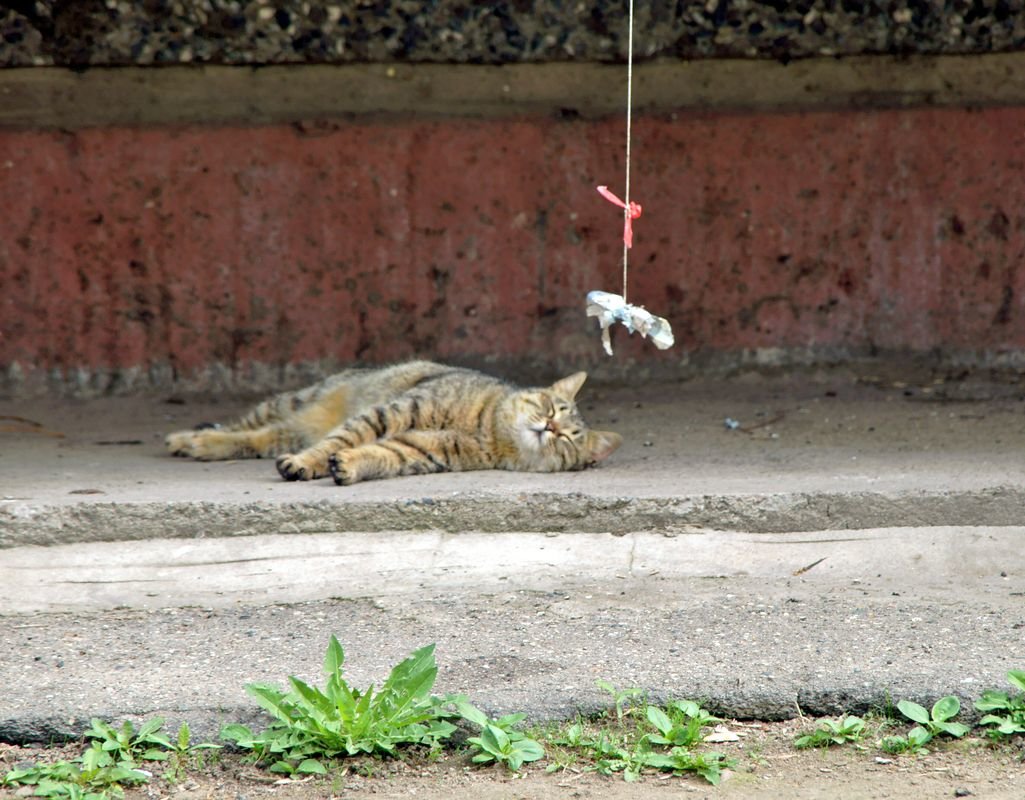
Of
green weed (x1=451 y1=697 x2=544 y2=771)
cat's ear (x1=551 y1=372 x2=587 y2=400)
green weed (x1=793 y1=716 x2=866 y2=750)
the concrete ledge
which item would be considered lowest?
green weed (x1=793 y1=716 x2=866 y2=750)

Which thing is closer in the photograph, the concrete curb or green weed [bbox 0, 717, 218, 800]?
green weed [bbox 0, 717, 218, 800]

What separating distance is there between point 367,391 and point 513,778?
130 inches

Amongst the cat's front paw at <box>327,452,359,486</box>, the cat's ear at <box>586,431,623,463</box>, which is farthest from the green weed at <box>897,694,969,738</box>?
the cat's front paw at <box>327,452,359,486</box>

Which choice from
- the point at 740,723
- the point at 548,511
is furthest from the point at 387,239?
the point at 740,723

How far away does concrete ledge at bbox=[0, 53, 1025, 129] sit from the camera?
6.08 meters

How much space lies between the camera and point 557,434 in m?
5.96

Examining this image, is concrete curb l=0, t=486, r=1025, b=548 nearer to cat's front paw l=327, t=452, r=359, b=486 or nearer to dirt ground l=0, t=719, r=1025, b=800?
cat's front paw l=327, t=452, r=359, b=486

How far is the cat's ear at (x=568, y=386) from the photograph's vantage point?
6137mm

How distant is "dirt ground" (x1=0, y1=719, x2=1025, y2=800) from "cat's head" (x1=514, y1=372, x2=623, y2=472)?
8.13 ft

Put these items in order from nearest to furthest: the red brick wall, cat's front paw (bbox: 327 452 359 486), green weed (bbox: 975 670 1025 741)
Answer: green weed (bbox: 975 670 1025 741) → cat's front paw (bbox: 327 452 359 486) → the red brick wall

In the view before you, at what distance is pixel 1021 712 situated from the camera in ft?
11.4

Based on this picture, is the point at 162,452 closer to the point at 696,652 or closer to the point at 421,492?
the point at 421,492

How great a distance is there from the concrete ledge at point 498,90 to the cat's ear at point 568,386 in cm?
125

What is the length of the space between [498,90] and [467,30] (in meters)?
0.43
